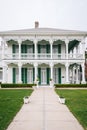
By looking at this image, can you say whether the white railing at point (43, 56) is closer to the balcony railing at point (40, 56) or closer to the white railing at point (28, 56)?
the balcony railing at point (40, 56)

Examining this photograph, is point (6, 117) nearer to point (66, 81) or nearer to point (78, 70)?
point (66, 81)

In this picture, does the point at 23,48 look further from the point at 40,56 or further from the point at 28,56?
the point at 40,56

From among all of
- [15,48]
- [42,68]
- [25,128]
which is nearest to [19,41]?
[15,48]

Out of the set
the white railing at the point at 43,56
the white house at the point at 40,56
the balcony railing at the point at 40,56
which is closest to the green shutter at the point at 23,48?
the white house at the point at 40,56

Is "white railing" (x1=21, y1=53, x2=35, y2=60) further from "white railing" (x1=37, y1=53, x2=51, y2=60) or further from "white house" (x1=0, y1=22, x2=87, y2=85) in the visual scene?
"white railing" (x1=37, y1=53, x2=51, y2=60)

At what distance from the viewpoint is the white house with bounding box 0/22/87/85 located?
37750 mm

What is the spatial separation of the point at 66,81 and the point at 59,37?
243 inches

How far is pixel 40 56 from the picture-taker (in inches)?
1548

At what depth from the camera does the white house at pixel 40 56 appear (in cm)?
3775

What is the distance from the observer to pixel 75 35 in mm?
38125

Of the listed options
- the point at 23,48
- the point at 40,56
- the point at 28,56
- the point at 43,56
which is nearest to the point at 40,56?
the point at 40,56

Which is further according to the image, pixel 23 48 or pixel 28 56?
pixel 23 48

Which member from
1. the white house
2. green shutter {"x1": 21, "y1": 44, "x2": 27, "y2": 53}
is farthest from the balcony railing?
green shutter {"x1": 21, "y1": 44, "x2": 27, "y2": 53}

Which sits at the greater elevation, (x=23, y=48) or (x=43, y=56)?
(x=23, y=48)
